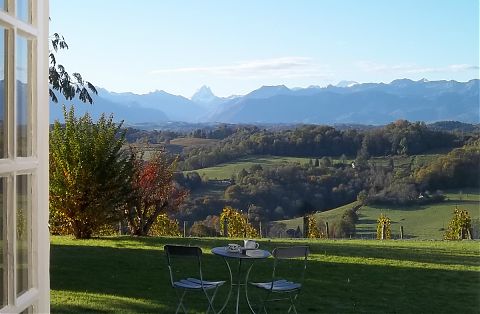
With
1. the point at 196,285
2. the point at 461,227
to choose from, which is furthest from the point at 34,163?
the point at 461,227

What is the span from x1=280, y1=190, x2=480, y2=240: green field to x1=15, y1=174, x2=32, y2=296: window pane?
26008 millimetres

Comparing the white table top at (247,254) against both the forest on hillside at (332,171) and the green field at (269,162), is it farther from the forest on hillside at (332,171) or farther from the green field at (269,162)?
the green field at (269,162)

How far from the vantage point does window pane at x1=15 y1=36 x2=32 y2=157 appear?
6.27ft

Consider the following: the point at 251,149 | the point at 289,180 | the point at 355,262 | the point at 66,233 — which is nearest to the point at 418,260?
the point at 355,262

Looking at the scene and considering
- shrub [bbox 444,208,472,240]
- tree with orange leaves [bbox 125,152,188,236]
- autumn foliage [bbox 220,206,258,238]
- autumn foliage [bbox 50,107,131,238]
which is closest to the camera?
autumn foliage [bbox 50,107,131,238]

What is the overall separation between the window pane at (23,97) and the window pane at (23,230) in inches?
3.7

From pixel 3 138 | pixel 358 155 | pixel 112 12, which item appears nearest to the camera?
pixel 3 138

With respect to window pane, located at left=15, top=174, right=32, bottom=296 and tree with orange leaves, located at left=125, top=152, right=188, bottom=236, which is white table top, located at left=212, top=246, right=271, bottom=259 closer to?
window pane, located at left=15, top=174, right=32, bottom=296

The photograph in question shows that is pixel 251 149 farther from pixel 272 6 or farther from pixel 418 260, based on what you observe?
pixel 418 260

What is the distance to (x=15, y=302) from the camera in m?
1.88

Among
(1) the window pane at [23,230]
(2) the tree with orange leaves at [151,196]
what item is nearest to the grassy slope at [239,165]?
(2) the tree with orange leaves at [151,196]

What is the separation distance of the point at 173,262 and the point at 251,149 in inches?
1201

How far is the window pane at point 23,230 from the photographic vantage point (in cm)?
192

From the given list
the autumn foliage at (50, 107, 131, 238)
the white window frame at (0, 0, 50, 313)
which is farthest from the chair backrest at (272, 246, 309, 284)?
the autumn foliage at (50, 107, 131, 238)
